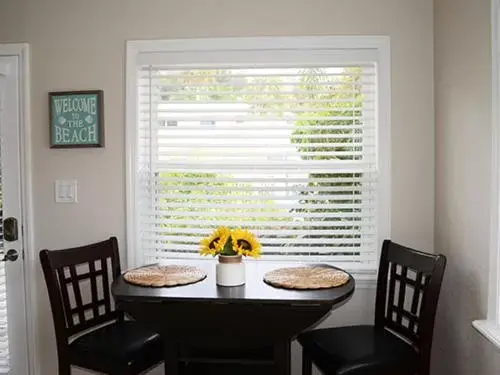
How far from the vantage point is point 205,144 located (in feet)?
7.91

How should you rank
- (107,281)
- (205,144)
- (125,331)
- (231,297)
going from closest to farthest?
(231,297) < (125,331) < (107,281) < (205,144)

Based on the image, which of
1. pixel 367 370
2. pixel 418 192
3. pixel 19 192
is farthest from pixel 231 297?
pixel 19 192

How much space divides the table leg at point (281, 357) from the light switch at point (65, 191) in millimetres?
1419

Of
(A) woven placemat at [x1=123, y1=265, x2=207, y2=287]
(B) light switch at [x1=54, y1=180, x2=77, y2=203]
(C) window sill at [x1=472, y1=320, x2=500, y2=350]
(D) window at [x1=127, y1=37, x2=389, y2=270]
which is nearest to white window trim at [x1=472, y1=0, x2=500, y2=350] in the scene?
(C) window sill at [x1=472, y1=320, x2=500, y2=350]

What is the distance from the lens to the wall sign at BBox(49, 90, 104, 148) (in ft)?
7.86

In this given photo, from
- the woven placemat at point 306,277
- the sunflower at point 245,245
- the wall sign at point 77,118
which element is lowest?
the woven placemat at point 306,277

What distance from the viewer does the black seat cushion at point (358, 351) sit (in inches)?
69.9

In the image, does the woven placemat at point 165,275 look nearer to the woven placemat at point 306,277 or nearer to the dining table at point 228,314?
the dining table at point 228,314

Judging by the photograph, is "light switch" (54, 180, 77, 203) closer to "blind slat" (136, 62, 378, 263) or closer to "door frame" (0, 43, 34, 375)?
"door frame" (0, 43, 34, 375)

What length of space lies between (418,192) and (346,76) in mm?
735

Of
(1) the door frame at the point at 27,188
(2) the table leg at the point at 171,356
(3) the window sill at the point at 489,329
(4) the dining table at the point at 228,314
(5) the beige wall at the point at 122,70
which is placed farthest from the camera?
(1) the door frame at the point at 27,188

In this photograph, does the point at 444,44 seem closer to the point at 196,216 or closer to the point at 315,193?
the point at 315,193

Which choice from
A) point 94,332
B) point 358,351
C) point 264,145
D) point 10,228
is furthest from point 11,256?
point 358,351

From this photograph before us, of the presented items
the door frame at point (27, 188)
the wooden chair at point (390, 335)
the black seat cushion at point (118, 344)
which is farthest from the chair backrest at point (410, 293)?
the door frame at point (27, 188)
